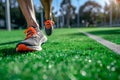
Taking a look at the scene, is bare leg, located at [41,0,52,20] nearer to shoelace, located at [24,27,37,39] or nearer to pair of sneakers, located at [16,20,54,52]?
pair of sneakers, located at [16,20,54,52]

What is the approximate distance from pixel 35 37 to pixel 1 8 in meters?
68.7

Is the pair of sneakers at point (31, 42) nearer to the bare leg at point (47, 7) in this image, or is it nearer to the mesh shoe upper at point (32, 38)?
the mesh shoe upper at point (32, 38)

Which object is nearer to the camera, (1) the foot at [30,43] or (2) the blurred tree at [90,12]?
(1) the foot at [30,43]

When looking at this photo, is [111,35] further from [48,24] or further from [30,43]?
[30,43]

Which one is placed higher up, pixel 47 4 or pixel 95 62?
pixel 47 4

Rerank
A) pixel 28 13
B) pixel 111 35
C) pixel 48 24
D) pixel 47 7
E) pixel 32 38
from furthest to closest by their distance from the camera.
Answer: pixel 111 35, pixel 47 7, pixel 48 24, pixel 28 13, pixel 32 38

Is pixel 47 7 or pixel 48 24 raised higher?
pixel 47 7

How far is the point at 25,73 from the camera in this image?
1.68 metres

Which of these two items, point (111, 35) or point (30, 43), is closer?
point (30, 43)

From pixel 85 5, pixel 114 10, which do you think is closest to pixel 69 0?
pixel 85 5

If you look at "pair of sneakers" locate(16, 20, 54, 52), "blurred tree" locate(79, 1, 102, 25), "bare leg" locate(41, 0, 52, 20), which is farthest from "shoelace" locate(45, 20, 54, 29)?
"blurred tree" locate(79, 1, 102, 25)

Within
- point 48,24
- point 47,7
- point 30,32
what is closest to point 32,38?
point 30,32

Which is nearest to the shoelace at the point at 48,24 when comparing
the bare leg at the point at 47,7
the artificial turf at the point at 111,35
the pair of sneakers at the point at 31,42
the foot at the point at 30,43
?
the bare leg at the point at 47,7

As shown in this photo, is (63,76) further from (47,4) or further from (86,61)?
(47,4)
